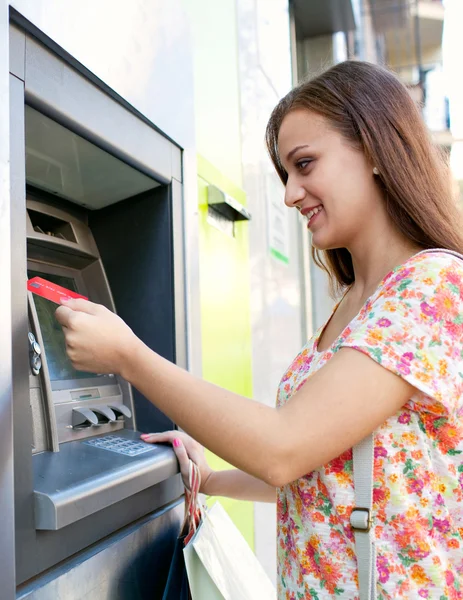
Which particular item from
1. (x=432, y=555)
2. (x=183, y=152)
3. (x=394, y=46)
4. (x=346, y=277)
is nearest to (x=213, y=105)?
(x=183, y=152)

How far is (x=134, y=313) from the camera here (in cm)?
150

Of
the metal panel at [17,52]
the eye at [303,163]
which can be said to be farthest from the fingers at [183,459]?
the metal panel at [17,52]

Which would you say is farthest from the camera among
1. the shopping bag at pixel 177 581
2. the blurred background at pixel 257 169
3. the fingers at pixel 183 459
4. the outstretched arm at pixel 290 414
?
the blurred background at pixel 257 169

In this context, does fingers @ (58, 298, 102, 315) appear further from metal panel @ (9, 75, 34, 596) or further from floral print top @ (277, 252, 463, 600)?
floral print top @ (277, 252, 463, 600)

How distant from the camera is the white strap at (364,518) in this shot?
36.8 inches

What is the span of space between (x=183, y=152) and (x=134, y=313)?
402 mm

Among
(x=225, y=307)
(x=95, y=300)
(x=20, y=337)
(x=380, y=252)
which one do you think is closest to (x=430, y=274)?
(x=380, y=252)

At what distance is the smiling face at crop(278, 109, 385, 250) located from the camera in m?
1.09

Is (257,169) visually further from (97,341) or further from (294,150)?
(97,341)

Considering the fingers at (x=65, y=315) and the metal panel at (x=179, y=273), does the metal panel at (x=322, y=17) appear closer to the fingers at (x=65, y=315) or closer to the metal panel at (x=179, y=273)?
the metal panel at (x=179, y=273)

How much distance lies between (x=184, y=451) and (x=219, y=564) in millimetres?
240

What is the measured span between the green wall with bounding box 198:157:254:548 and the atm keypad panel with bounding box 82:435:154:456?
625 mm

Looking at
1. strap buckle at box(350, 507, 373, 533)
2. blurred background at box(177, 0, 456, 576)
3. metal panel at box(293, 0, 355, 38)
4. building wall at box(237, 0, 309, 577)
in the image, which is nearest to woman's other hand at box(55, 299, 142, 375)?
strap buckle at box(350, 507, 373, 533)

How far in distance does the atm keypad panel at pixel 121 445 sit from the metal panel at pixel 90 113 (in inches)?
22.4
